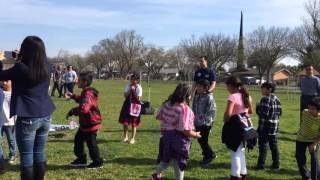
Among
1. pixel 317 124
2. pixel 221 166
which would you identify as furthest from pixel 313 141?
pixel 221 166

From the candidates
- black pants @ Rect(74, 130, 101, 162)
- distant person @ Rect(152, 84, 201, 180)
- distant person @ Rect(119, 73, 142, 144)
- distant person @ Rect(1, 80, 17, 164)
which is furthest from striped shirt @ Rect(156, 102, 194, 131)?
distant person @ Rect(119, 73, 142, 144)

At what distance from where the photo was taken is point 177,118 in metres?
6.92

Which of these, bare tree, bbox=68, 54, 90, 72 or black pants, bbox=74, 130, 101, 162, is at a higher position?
bare tree, bbox=68, 54, 90, 72

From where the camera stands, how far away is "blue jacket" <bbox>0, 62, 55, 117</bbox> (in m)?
5.78

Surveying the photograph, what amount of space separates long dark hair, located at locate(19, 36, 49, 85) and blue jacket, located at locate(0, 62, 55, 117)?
68mm

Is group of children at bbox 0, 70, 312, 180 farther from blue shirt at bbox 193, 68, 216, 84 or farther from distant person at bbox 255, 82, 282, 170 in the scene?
blue shirt at bbox 193, 68, 216, 84

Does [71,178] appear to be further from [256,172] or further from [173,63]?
[173,63]

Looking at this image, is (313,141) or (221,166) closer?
(313,141)

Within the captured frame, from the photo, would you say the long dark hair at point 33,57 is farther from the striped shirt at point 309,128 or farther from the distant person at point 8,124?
the striped shirt at point 309,128

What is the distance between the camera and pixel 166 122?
22.9ft

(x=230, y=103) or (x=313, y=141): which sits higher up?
(x=230, y=103)

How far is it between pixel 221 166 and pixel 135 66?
113715 millimetres

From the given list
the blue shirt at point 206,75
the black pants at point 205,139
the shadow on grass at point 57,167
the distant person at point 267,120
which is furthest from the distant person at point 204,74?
the shadow on grass at point 57,167

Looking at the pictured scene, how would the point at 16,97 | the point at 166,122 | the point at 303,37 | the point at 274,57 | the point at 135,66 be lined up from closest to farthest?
the point at 16,97
the point at 166,122
the point at 303,37
the point at 274,57
the point at 135,66
